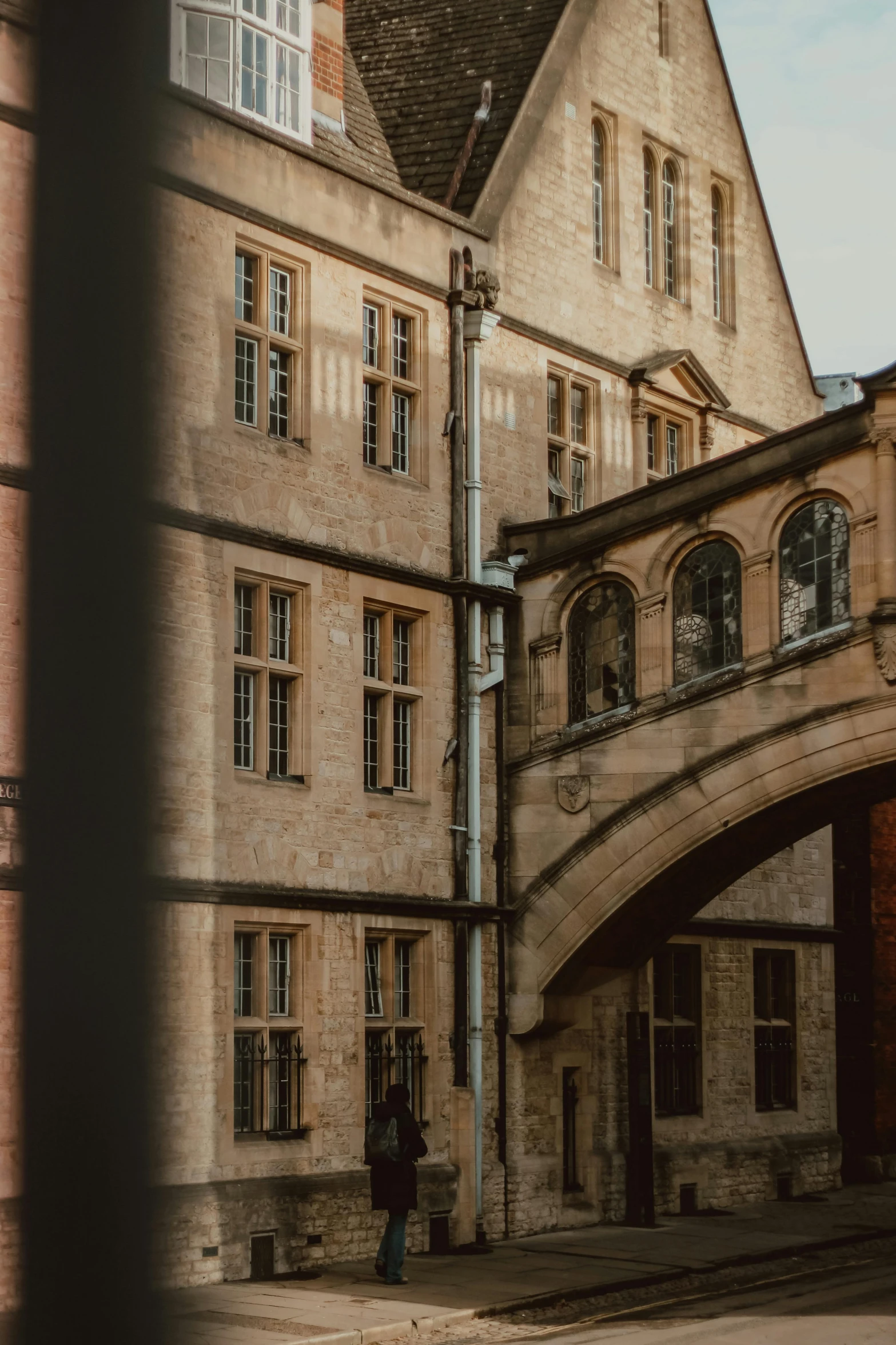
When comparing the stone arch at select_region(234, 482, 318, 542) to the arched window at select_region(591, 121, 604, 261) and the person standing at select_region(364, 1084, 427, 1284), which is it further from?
the arched window at select_region(591, 121, 604, 261)

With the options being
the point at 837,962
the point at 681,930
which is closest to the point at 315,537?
the point at 681,930

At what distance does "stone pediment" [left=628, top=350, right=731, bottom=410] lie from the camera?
2242 centimetres

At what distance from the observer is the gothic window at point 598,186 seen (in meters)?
22.0

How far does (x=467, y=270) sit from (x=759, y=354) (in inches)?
269

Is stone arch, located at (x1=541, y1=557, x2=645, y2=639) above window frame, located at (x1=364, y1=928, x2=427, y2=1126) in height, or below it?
above

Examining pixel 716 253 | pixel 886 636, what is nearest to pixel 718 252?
pixel 716 253

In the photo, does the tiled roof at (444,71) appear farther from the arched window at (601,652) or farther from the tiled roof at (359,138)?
the arched window at (601,652)

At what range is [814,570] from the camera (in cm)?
1777

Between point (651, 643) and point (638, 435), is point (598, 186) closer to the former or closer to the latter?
point (638, 435)

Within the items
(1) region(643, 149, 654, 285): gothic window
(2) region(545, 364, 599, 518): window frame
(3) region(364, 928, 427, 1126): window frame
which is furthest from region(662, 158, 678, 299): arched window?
(3) region(364, 928, 427, 1126): window frame

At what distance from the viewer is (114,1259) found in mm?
1755

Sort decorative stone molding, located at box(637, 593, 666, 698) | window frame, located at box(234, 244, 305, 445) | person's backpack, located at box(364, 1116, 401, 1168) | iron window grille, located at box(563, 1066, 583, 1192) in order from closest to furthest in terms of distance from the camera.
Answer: person's backpack, located at box(364, 1116, 401, 1168) < window frame, located at box(234, 244, 305, 445) < decorative stone molding, located at box(637, 593, 666, 698) < iron window grille, located at box(563, 1066, 583, 1192)

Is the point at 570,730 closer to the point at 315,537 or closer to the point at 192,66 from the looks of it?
the point at 315,537

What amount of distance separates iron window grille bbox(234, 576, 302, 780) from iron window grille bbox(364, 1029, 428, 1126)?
2.50 m
